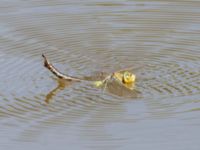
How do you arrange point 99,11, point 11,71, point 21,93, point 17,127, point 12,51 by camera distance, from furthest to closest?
1. point 99,11
2. point 12,51
3. point 11,71
4. point 21,93
5. point 17,127

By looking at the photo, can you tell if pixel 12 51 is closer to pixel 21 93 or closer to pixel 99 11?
pixel 21 93

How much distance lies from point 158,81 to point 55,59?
977 millimetres

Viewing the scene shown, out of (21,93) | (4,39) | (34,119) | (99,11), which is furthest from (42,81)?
(99,11)

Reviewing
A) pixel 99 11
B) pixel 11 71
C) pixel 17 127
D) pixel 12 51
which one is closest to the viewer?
pixel 17 127

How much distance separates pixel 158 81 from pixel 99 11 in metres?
2.01

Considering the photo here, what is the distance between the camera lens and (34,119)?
4836mm

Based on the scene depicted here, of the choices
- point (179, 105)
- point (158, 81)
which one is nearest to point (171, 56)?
point (158, 81)

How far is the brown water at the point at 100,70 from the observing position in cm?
458

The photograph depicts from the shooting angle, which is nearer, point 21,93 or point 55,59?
point 21,93

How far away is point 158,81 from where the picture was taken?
5281mm

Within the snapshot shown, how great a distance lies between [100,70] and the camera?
220 inches

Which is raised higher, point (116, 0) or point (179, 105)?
point (116, 0)

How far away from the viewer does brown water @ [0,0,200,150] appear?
4.58 m

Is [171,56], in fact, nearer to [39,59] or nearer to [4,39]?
[39,59]
